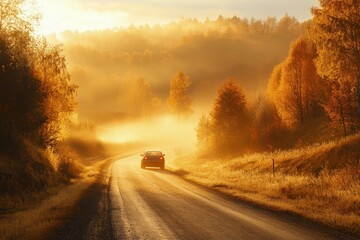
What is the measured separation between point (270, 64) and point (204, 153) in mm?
155829

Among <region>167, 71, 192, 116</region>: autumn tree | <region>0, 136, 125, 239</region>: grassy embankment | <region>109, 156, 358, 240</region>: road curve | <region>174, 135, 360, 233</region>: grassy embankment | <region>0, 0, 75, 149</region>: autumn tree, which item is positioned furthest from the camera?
<region>167, 71, 192, 116</region>: autumn tree

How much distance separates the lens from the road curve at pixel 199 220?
10977 millimetres

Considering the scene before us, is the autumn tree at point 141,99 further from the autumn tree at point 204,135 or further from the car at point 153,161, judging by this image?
the car at point 153,161

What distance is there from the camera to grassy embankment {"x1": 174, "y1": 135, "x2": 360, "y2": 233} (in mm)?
14633

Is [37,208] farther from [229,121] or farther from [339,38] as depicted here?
[229,121]

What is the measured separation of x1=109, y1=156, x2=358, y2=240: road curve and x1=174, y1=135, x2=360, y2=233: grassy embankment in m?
1.03

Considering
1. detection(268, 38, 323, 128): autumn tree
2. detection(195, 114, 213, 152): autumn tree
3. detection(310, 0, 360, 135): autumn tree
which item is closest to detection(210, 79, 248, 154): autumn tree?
detection(195, 114, 213, 152): autumn tree

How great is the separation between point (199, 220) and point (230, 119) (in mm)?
35132

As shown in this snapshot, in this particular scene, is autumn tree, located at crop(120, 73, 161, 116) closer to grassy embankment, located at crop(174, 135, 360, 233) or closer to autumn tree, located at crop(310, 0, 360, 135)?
grassy embankment, located at crop(174, 135, 360, 233)

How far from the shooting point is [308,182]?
2072cm

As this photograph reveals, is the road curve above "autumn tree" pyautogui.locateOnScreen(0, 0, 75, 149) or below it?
below

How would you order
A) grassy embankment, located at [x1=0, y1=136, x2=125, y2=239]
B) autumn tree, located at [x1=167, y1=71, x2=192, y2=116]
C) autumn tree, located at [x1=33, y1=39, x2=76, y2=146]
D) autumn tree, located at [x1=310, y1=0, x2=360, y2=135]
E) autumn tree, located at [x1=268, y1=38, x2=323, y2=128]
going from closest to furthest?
1. grassy embankment, located at [x1=0, y1=136, x2=125, y2=239]
2. autumn tree, located at [x1=310, y1=0, x2=360, y2=135]
3. autumn tree, located at [x1=33, y1=39, x2=76, y2=146]
4. autumn tree, located at [x1=268, y1=38, x2=323, y2=128]
5. autumn tree, located at [x1=167, y1=71, x2=192, y2=116]

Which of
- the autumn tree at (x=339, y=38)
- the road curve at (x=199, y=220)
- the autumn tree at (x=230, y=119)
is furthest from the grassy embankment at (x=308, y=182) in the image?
the autumn tree at (x=230, y=119)

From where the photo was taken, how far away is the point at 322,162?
2564 centimetres
